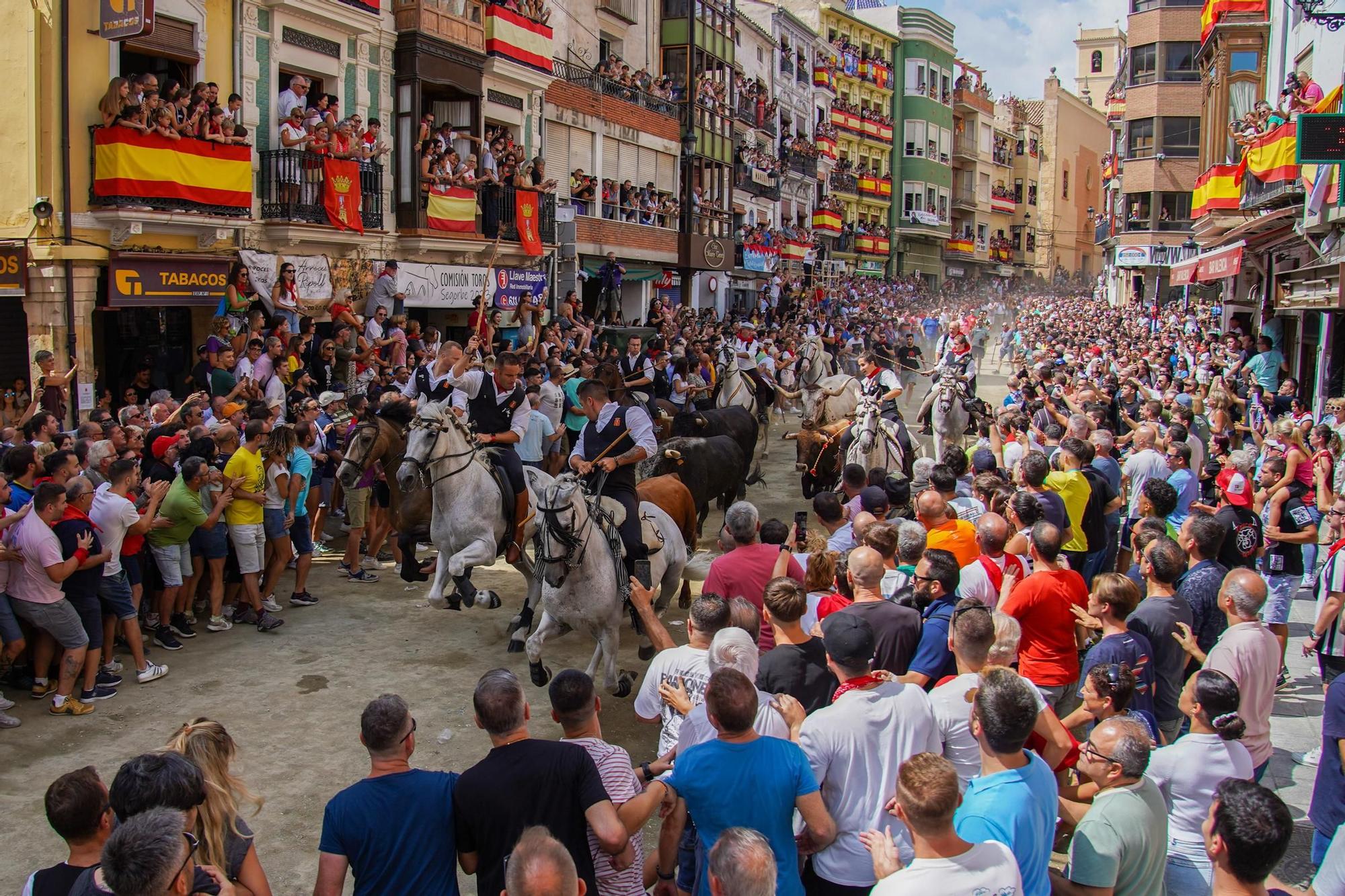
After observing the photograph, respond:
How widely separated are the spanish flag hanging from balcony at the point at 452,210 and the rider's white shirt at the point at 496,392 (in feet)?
33.1

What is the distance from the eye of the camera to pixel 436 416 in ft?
30.6

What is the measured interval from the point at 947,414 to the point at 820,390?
90.5 inches

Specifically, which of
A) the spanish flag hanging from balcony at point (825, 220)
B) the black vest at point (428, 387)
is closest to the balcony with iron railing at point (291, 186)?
the black vest at point (428, 387)

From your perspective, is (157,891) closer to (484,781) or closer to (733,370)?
(484,781)

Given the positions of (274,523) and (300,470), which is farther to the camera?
(300,470)

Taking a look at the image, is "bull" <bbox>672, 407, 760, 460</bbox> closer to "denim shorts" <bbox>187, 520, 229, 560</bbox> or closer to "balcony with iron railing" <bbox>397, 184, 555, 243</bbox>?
"balcony with iron railing" <bbox>397, 184, 555, 243</bbox>

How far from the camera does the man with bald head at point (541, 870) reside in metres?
Answer: 3.21

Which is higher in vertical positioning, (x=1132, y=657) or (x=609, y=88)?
(x=609, y=88)

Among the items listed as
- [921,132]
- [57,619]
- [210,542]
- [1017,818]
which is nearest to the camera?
[1017,818]

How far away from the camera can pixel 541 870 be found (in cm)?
322

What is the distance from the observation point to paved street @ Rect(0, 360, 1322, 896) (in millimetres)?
6535

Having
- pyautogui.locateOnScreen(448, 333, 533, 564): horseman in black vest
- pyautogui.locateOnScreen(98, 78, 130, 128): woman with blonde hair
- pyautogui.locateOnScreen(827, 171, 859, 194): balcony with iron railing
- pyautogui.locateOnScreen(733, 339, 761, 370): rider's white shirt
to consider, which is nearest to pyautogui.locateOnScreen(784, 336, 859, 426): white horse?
pyautogui.locateOnScreen(733, 339, 761, 370): rider's white shirt

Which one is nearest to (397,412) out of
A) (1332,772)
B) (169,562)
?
(169,562)

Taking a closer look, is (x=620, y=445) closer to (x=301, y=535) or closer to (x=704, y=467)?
(x=301, y=535)
